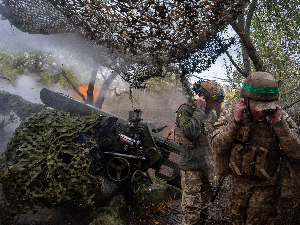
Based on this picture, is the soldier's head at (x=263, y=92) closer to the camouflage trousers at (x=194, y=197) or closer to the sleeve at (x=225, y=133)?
the sleeve at (x=225, y=133)

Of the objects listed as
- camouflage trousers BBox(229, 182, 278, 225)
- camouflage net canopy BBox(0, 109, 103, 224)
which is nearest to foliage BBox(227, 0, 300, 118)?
camouflage trousers BBox(229, 182, 278, 225)

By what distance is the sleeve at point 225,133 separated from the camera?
268 cm

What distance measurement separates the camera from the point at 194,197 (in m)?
3.64

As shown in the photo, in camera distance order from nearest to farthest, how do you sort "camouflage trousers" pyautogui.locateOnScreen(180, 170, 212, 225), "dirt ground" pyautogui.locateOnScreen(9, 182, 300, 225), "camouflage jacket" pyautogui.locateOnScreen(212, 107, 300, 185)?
"camouflage jacket" pyautogui.locateOnScreen(212, 107, 300, 185)
"camouflage trousers" pyautogui.locateOnScreen(180, 170, 212, 225)
"dirt ground" pyautogui.locateOnScreen(9, 182, 300, 225)

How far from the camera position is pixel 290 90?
18.0 ft

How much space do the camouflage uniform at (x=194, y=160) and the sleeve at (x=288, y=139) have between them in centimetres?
137

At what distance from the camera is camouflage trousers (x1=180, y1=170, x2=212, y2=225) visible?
359cm

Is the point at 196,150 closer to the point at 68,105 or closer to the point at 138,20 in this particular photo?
the point at 138,20

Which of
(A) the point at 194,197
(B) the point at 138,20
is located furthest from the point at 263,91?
(B) the point at 138,20

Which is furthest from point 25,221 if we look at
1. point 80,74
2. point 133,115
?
point 80,74

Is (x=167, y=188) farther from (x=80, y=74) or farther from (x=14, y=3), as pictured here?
(x=80, y=74)

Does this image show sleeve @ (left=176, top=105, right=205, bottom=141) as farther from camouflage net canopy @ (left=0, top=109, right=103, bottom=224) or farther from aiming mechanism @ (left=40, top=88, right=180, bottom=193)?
camouflage net canopy @ (left=0, top=109, right=103, bottom=224)

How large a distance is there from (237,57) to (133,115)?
365cm

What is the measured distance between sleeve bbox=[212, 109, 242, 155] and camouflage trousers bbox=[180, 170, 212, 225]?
110 centimetres
